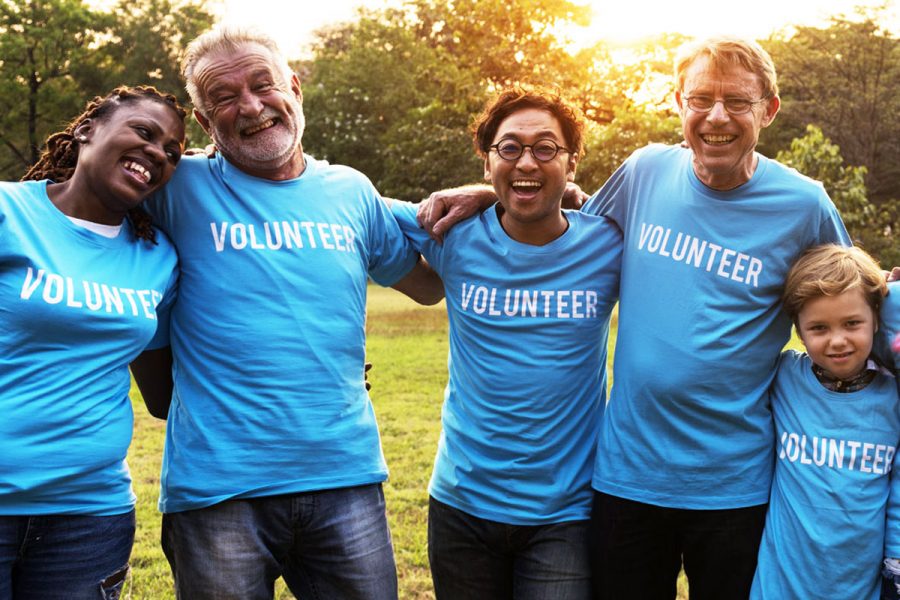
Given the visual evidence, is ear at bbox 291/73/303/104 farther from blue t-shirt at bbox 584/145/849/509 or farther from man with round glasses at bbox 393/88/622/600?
blue t-shirt at bbox 584/145/849/509

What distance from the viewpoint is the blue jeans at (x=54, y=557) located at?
266cm

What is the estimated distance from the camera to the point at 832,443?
2998mm

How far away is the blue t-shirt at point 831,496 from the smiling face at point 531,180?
108 centimetres

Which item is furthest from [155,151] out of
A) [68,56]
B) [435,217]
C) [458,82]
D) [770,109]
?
[68,56]

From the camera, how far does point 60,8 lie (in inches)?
1511

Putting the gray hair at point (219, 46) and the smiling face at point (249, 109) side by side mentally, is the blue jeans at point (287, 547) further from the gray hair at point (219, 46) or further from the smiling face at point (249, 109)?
the gray hair at point (219, 46)

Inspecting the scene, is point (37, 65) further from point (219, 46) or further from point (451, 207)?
point (451, 207)

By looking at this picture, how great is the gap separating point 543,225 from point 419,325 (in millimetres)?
13752

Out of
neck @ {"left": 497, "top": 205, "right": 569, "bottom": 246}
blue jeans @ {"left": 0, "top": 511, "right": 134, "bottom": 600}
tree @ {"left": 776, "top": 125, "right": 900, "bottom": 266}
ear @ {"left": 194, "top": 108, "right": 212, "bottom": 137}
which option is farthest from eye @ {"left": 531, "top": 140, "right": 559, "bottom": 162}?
tree @ {"left": 776, "top": 125, "right": 900, "bottom": 266}

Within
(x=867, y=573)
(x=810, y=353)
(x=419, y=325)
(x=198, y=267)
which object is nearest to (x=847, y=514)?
(x=867, y=573)

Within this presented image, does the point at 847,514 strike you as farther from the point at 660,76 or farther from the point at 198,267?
the point at 660,76

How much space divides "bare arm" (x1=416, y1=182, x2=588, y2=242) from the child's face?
105 centimetres

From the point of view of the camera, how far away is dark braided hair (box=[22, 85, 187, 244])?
3090 mm

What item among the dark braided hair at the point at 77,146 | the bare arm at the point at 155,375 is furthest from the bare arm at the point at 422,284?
the dark braided hair at the point at 77,146
